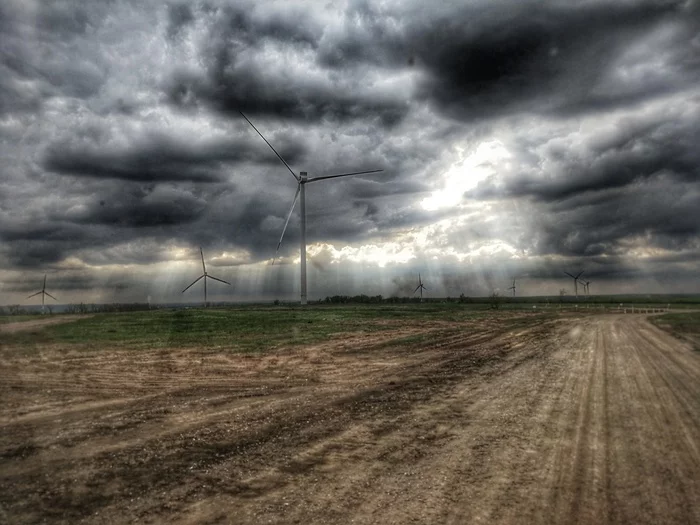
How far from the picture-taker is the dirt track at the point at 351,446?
6.12 metres

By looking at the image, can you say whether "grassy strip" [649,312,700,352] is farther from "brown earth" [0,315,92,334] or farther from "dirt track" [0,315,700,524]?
"brown earth" [0,315,92,334]

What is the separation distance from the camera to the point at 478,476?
714 cm

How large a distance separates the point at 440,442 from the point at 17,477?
24.1ft

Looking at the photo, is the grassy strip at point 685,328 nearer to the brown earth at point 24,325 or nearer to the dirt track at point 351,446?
the dirt track at point 351,446

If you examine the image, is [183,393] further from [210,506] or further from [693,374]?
[693,374]

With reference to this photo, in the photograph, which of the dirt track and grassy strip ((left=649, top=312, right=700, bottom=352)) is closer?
the dirt track

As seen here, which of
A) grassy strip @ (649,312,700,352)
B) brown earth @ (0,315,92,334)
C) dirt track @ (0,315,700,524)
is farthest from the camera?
brown earth @ (0,315,92,334)

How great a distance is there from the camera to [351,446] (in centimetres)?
859

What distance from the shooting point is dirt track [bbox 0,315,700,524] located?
241 inches

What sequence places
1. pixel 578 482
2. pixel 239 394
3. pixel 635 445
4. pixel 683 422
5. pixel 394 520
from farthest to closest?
pixel 239 394
pixel 683 422
pixel 635 445
pixel 578 482
pixel 394 520

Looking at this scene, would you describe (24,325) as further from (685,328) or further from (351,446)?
(685,328)

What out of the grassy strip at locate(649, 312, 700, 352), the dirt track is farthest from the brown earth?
the grassy strip at locate(649, 312, 700, 352)

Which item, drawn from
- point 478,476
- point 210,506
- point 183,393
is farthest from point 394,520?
point 183,393

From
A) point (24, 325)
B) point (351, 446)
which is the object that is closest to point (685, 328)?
point (351, 446)
